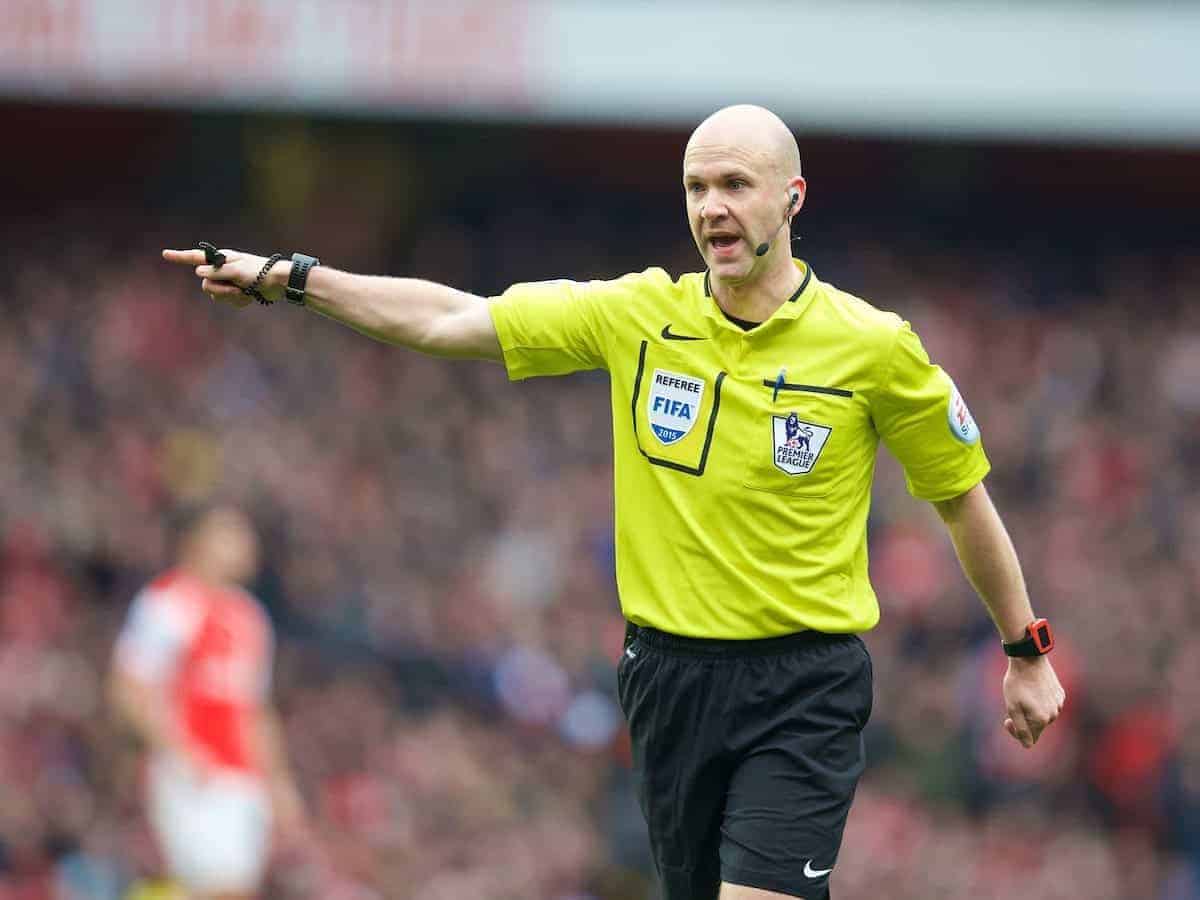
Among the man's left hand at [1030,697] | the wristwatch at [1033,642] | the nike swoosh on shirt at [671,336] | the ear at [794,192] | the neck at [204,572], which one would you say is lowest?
the neck at [204,572]

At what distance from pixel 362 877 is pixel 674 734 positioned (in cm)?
719

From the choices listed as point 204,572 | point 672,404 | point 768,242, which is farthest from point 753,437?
point 204,572

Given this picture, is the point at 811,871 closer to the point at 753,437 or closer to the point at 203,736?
the point at 753,437

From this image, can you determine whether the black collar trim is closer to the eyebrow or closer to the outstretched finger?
the eyebrow

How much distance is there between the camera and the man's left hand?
5141 mm

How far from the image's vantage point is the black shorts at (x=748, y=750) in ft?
15.9

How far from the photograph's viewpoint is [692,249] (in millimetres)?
19766

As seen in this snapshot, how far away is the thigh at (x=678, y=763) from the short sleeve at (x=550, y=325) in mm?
749

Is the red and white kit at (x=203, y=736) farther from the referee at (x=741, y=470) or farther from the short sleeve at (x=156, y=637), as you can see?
the referee at (x=741, y=470)

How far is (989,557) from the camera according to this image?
5.09 m

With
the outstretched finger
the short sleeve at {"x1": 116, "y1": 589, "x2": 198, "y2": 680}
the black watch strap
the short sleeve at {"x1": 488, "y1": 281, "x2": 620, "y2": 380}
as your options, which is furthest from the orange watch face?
the short sleeve at {"x1": 116, "y1": 589, "x2": 198, "y2": 680}

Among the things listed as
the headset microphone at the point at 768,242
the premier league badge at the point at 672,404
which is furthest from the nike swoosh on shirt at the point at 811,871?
the headset microphone at the point at 768,242

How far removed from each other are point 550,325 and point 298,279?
2.07 feet

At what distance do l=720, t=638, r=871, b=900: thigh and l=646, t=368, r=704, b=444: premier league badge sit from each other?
2.01 ft
